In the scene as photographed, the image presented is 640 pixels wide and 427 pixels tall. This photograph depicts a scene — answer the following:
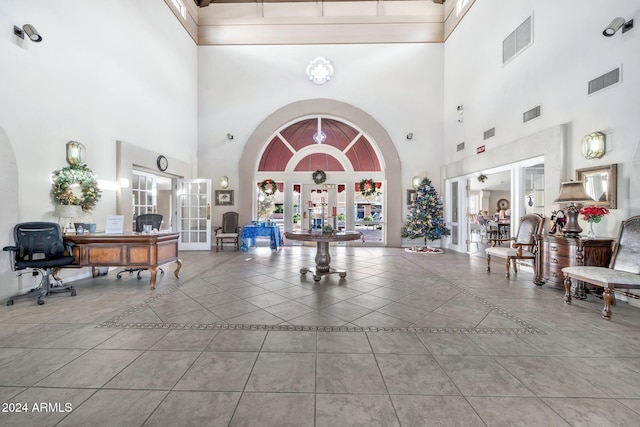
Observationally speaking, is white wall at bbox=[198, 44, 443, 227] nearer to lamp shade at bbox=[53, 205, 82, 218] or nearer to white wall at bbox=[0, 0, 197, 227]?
white wall at bbox=[0, 0, 197, 227]

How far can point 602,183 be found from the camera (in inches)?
154

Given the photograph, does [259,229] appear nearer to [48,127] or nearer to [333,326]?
[48,127]

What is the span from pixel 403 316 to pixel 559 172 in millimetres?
3858

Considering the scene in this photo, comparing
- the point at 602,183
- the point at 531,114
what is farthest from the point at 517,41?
the point at 602,183

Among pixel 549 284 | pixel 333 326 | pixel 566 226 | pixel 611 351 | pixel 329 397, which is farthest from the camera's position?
pixel 549 284

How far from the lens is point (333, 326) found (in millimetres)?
2828

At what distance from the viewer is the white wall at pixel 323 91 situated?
28.4ft

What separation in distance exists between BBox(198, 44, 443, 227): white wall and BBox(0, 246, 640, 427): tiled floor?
18.5ft

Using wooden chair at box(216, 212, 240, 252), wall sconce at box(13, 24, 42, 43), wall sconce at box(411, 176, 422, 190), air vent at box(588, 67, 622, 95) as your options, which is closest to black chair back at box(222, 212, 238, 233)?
wooden chair at box(216, 212, 240, 252)

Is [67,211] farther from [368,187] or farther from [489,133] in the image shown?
[489,133]

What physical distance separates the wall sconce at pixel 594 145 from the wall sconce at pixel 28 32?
8.24 metres

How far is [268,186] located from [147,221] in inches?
168

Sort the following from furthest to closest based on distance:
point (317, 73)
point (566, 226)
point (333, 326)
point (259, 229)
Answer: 1. point (317, 73)
2. point (259, 229)
3. point (566, 226)
4. point (333, 326)

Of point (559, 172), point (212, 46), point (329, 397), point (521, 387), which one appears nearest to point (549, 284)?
point (559, 172)
